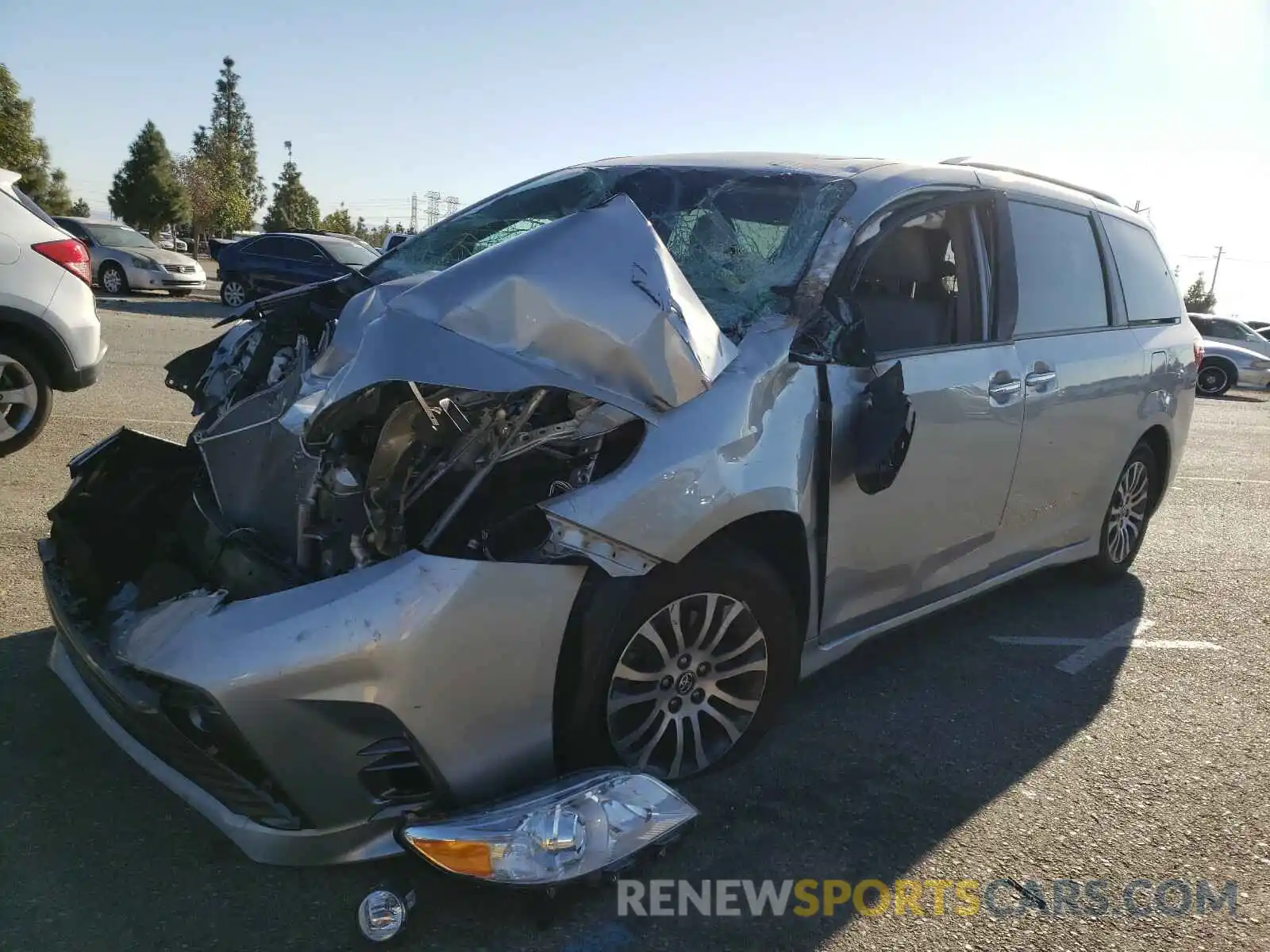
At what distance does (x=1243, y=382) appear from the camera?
20797mm

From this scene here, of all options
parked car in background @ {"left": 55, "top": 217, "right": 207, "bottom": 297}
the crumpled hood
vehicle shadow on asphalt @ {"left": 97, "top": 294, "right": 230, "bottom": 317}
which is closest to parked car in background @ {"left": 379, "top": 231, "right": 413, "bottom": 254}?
the crumpled hood

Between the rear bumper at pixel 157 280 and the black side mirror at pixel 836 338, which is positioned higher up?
the black side mirror at pixel 836 338

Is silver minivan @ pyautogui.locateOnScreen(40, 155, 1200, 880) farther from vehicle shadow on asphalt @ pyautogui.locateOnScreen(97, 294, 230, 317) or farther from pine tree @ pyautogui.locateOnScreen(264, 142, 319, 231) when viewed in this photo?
pine tree @ pyautogui.locateOnScreen(264, 142, 319, 231)

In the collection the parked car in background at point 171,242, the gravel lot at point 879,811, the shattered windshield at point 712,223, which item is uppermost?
the shattered windshield at point 712,223

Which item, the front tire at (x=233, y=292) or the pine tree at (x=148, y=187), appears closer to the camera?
the front tire at (x=233, y=292)

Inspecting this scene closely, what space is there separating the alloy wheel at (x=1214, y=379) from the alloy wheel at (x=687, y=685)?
2094cm

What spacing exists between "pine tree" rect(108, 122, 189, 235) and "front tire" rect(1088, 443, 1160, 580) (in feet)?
189

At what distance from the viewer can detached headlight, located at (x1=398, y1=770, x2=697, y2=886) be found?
7.01ft

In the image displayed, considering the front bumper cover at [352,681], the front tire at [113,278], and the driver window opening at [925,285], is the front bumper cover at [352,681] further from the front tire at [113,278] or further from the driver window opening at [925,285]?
the front tire at [113,278]

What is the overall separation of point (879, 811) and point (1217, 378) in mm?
21056

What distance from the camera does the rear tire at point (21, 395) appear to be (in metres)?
5.99

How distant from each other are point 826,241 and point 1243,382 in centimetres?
2136

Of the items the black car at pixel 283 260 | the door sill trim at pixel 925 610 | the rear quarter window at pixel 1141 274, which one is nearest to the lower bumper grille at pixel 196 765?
the door sill trim at pixel 925 610

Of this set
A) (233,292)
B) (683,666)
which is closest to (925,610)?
(683,666)
